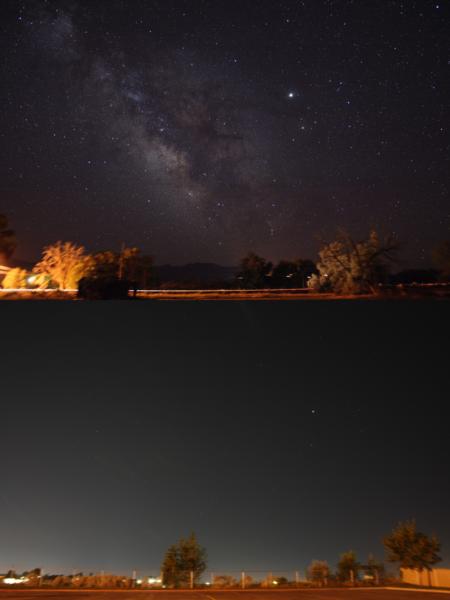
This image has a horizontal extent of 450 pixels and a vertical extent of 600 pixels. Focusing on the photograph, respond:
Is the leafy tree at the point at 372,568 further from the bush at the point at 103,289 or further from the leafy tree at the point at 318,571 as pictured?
the bush at the point at 103,289

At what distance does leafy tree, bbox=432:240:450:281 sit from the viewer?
1256 cm

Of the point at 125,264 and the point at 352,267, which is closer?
the point at 352,267

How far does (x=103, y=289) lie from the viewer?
12102 millimetres

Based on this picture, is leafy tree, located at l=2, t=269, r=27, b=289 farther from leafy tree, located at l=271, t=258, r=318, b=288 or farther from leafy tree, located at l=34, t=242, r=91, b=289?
leafy tree, located at l=271, t=258, r=318, b=288

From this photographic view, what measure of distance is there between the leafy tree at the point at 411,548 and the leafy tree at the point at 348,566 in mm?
1903

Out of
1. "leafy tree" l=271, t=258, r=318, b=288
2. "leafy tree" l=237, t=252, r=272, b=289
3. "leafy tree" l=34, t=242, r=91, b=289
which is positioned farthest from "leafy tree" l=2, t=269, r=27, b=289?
"leafy tree" l=271, t=258, r=318, b=288

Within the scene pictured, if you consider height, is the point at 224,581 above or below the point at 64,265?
below

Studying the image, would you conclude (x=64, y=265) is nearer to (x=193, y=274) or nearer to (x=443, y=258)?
(x=193, y=274)

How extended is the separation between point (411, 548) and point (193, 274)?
51.2ft

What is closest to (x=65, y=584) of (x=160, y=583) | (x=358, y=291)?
(x=160, y=583)

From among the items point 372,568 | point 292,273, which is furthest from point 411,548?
point 292,273

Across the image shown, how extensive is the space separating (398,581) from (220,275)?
15305 mm

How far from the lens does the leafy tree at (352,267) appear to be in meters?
12.9

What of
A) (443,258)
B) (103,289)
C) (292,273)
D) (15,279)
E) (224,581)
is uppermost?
(292,273)
